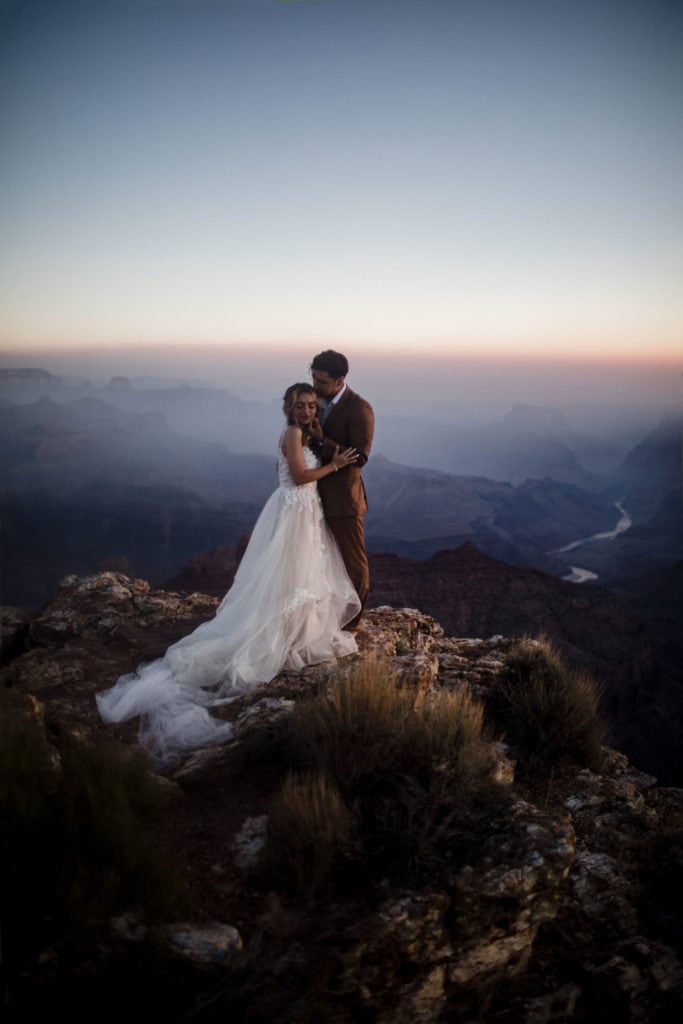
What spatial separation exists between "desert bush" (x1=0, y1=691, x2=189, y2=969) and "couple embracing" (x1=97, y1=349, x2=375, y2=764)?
194 centimetres

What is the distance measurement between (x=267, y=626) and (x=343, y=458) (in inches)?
67.7

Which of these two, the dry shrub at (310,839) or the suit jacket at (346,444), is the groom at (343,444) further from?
the dry shrub at (310,839)

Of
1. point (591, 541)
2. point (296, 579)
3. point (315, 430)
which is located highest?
point (315, 430)

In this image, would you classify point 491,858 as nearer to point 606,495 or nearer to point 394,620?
point 394,620

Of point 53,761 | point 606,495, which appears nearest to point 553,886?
point 53,761

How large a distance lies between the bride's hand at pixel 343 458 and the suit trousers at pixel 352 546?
0.59m

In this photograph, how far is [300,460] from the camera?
512 cm

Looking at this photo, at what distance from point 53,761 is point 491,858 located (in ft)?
7.88

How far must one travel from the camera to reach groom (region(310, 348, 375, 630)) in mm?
5270

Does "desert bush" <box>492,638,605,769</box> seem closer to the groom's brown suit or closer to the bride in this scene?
the bride

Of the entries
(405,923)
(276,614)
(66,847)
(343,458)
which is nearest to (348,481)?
(343,458)

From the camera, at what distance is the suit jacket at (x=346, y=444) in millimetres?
5406

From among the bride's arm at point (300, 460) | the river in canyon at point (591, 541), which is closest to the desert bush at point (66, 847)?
the bride's arm at point (300, 460)

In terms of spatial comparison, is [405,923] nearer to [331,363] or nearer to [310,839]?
[310,839]
